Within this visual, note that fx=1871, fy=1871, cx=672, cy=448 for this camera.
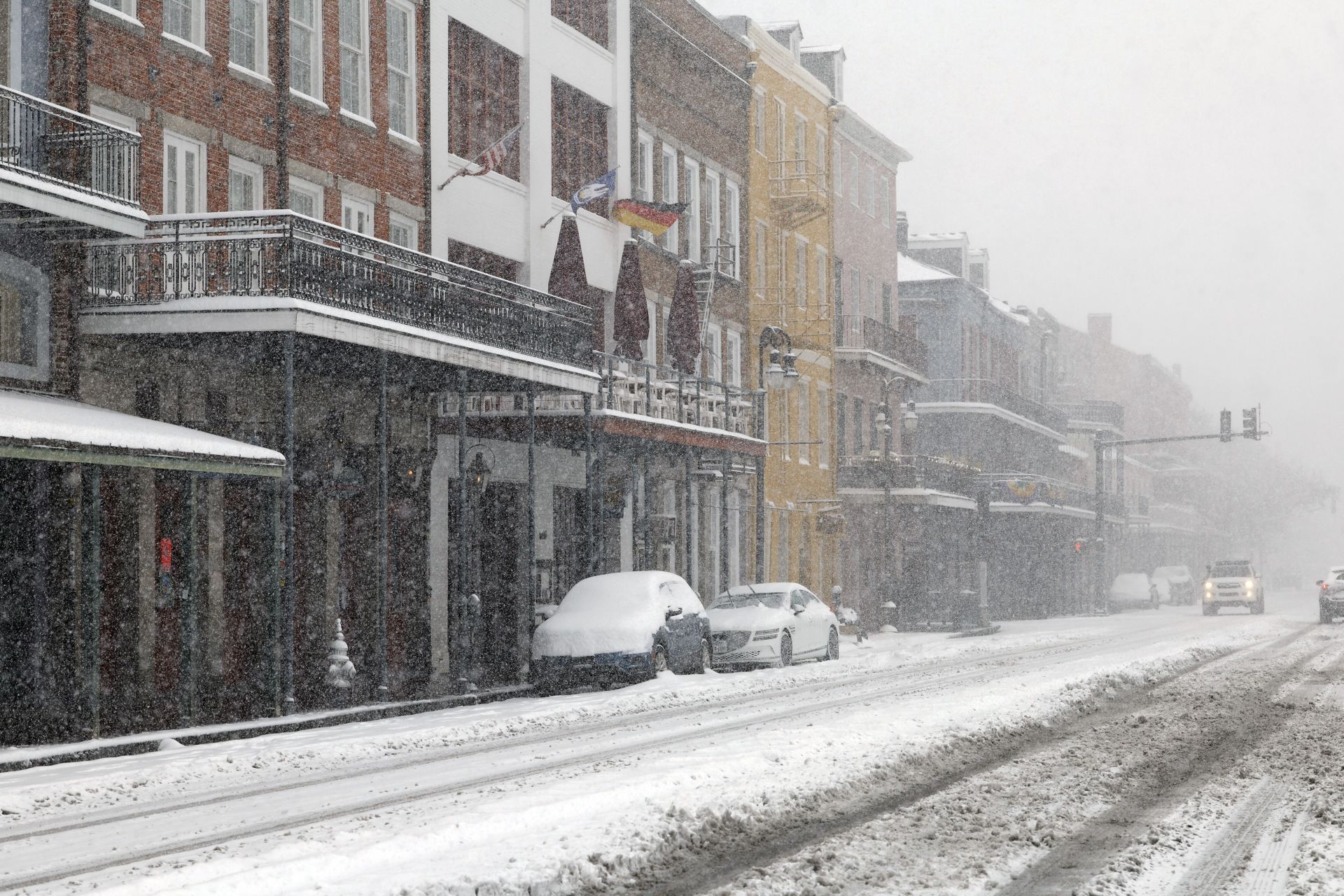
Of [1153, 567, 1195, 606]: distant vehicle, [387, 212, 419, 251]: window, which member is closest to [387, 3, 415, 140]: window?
[387, 212, 419, 251]: window

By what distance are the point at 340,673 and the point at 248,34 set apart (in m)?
8.80

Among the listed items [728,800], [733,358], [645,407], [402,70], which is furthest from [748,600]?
[728,800]

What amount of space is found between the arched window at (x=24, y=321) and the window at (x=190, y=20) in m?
4.32

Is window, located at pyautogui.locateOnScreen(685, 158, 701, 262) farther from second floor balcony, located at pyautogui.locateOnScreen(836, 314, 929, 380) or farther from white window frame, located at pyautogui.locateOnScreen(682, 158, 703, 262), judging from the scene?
second floor balcony, located at pyautogui.locateOnScreen(836, 314, 929, 380)

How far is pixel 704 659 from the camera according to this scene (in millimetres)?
27062

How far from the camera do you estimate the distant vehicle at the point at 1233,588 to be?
64.6m

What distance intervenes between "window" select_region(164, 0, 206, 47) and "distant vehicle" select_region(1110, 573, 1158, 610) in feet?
186

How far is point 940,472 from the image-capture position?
2249 inches

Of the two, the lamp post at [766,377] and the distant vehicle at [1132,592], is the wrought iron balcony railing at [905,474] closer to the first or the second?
the lamp post at [766,377]

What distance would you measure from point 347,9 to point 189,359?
664 cm

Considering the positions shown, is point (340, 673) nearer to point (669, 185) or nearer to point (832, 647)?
point (832, 647)

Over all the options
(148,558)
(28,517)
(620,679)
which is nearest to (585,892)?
(28,517)

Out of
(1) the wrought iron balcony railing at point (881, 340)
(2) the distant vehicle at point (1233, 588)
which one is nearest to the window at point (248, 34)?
(1) the wrought iron balcony railing at point (881, 340)

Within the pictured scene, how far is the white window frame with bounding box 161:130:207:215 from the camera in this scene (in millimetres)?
22703
